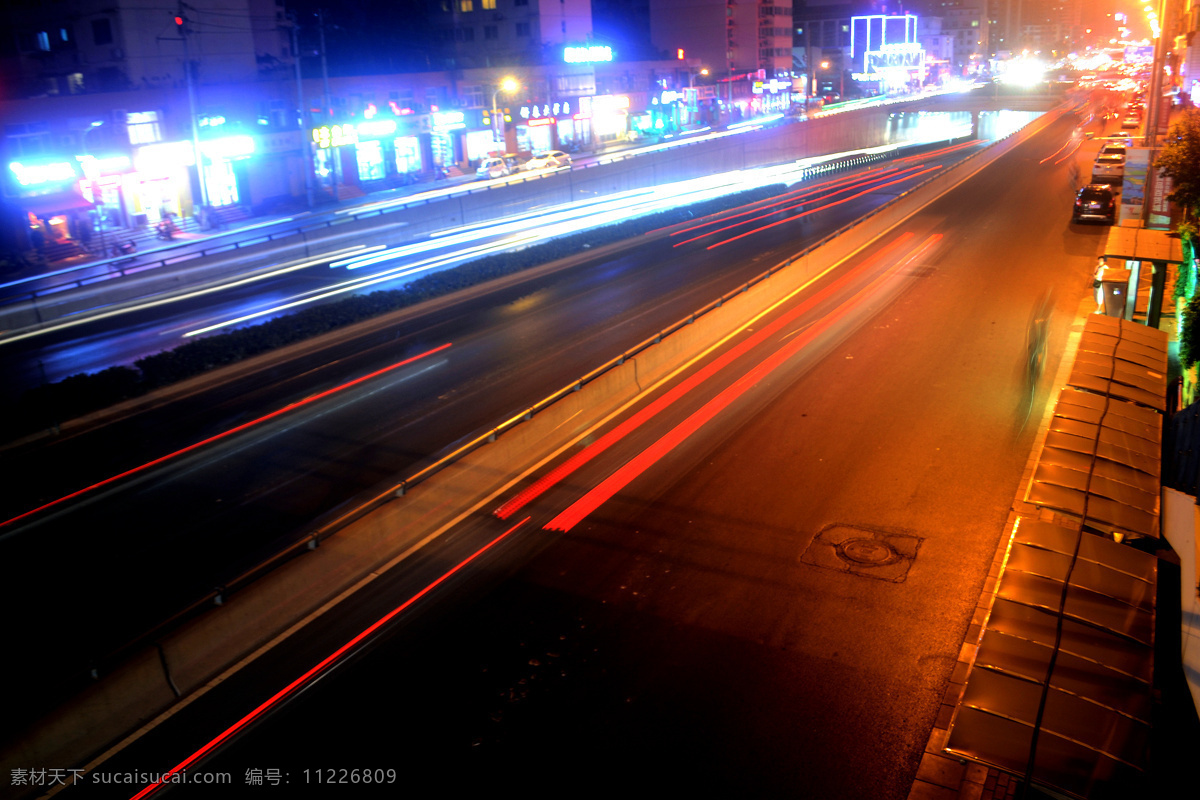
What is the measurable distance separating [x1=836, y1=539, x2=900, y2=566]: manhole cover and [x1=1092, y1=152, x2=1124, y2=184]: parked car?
29838 millimetres

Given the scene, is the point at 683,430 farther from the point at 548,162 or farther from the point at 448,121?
the point at 448,121

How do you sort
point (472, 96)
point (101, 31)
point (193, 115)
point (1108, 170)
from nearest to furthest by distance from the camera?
point (1108, 170)
point (193, 115)
point (101, 31)
point (472, 96)

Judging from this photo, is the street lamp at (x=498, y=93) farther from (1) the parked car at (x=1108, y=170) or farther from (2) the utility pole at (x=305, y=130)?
(1) the parked car at (x=1108, y=170)

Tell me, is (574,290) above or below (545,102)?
below

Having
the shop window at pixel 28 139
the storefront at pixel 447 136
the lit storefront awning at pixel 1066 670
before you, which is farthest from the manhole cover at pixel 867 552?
the storefront at pixel 447 136

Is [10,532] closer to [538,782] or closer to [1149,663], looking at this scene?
[538,782]

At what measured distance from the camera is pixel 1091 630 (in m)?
8.27

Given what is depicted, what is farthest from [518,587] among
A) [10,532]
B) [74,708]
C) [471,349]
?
[471,349]

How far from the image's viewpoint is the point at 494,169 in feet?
187

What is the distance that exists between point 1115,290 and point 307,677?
2112 cm

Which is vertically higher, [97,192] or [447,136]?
[447,136]

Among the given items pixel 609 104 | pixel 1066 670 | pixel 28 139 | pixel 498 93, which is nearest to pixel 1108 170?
pixel 1066 670

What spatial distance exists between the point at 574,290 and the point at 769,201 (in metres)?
23.8

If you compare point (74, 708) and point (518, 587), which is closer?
point (74, 708)
